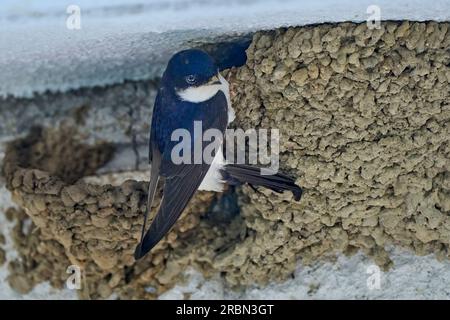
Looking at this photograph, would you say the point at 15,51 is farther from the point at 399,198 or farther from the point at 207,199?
the point at 399,198

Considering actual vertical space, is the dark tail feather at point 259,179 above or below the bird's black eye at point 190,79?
below

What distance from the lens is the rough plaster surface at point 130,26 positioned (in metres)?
3.03

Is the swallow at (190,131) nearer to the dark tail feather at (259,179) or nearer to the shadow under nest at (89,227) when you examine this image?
the dark tail feather at (259,179)

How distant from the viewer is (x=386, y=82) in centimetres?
341

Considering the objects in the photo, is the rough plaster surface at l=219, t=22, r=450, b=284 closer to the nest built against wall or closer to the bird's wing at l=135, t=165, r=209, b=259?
the nest built against wall

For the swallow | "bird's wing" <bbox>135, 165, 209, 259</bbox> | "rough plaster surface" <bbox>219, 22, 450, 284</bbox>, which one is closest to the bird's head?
the swallow

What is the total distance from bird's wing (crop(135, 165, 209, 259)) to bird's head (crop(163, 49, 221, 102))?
0.26 metres

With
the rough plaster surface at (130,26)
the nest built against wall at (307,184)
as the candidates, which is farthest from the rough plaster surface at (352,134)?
the rough plaster surface at (130,26)

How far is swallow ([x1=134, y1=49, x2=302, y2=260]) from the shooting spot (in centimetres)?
344

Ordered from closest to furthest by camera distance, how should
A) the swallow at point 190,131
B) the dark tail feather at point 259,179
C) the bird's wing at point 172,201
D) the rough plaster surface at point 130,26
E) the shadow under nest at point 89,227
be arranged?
1. the rough plaster surface at point 130,26
2. the bird's wing at point 172,201
3. the swallow at point 190,131
4. the dark tail feather at point 259,179
5. the shadow under nest at point 89,227

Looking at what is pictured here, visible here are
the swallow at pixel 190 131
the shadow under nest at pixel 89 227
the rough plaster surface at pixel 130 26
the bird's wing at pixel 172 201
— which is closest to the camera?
the rough plaster surface at pixel 130 26

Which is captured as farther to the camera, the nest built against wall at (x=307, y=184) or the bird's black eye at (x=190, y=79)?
the bird's black eye at (x=190, y=79)

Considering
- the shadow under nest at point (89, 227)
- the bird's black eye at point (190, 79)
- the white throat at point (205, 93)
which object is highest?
the bird's black eye at point (190, 79)
